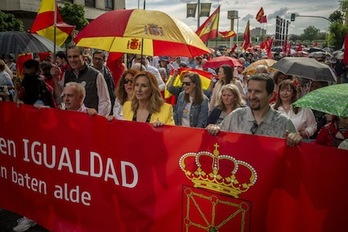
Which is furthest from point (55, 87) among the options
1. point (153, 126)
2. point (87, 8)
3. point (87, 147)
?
point (87, 8)

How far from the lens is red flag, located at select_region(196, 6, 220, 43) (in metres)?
6.85

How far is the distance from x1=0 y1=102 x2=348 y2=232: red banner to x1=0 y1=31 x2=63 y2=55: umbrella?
247cm

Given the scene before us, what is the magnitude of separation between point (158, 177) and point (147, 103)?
37.8 inches

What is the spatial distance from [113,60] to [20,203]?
4.11m

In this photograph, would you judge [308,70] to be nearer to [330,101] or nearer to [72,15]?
[330,101]

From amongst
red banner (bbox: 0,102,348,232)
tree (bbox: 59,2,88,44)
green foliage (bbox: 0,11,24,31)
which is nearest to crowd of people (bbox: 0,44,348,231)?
red banner (bbox: 0,102,348,232)

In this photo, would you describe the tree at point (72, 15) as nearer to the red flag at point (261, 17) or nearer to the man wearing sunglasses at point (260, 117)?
the red flag at point (261, 17)

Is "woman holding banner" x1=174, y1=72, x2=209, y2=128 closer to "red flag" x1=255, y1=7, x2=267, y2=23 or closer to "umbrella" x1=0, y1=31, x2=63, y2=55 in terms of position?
"umbrella" x1=0, y1=31, x2=63, y2=55

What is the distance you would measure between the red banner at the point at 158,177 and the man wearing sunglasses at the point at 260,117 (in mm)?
481

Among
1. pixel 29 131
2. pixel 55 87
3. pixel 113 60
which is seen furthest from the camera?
pixel 113 60

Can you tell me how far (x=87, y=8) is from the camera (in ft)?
144

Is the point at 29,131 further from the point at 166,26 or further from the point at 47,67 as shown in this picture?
the point at 47,67

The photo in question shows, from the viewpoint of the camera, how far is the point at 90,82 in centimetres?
448

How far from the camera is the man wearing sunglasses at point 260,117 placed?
109 inches
